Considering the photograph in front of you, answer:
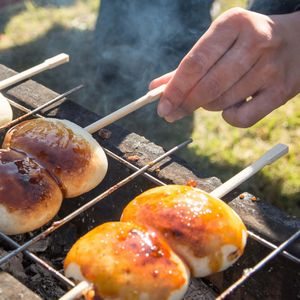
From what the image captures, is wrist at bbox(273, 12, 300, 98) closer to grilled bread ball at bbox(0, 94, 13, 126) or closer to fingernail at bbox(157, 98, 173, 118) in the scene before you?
fingernail at bbox(157, 98, 173, 118)

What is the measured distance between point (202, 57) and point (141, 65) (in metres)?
3.16

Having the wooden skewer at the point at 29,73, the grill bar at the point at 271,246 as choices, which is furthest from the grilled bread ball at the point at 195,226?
the wooden skewer at the point at 29,73

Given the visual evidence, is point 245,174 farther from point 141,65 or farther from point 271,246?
point 141,65

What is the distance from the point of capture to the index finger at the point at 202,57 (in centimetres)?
263

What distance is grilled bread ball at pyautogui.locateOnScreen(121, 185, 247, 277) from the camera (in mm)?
1984

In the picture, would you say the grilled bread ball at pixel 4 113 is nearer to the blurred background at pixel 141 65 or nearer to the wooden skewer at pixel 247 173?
the wooden skewer at pixel 247 173

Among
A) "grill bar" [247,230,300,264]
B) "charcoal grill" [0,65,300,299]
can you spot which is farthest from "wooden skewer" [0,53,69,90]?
"grill bar" [247,230,300,264]

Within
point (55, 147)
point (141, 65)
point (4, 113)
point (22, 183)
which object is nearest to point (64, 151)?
point (55, 147)

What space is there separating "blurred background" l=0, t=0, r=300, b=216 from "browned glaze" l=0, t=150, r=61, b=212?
7.26 ft

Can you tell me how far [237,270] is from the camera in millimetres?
2564

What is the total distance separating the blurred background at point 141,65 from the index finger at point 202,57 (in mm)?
1715

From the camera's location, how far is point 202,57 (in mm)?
2623

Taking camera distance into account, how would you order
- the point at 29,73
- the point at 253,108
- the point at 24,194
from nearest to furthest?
the point at 24,194
the point at 253,108
the point at 29,73

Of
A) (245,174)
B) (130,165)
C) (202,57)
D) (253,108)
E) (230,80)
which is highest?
(202,57)
